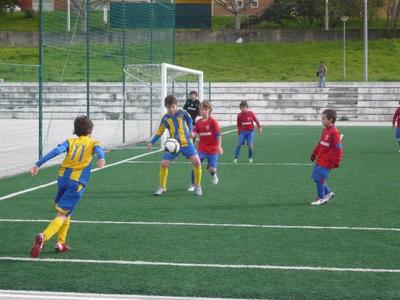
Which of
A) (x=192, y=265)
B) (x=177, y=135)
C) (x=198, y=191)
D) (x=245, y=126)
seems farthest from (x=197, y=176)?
(x=245, y=126)

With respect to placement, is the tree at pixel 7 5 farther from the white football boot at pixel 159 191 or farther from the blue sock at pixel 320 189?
the blue sock at pixel 320 189

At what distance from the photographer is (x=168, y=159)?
12641mm

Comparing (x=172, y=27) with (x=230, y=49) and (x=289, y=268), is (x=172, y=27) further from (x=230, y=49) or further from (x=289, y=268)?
(x=230, y=49)

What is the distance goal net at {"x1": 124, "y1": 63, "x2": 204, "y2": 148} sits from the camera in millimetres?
23641

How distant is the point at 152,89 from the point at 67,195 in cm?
1928

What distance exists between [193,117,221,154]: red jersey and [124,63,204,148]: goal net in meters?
7.50

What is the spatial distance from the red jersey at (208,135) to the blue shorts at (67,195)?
547cm

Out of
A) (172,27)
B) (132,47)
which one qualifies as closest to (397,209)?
(132,47)

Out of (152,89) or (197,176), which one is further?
(152,89)

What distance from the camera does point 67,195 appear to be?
809 cm

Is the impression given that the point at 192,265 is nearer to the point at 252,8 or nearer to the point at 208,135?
the point at 208,135

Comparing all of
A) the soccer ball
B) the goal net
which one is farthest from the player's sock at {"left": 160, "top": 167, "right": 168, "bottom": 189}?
the goal net

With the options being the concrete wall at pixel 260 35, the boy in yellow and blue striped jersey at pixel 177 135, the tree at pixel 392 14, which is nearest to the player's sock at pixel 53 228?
the boy in yellow and blue striped jersey at pixel 177 135

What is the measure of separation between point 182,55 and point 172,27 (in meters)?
27.6
